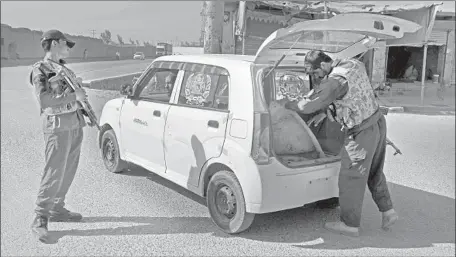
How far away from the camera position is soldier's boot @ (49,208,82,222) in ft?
13.7

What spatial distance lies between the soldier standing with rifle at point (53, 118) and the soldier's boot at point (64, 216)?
0.15 metres

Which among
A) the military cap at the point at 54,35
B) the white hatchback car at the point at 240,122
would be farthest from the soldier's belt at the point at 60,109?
the white hatchback car at the point at 240,122

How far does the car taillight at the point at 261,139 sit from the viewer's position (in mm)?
3729

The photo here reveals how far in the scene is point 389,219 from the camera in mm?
4223

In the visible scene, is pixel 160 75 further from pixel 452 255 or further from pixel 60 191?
pixel 452 255

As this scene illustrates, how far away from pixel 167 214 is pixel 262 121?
1.50 metres

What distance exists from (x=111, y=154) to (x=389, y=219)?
3.49m

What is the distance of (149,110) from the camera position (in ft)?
16.1

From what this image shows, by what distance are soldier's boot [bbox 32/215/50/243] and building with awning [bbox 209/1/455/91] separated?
3.95m

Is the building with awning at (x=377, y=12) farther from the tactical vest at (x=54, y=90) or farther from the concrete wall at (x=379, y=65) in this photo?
the tactical vest at (x=54, y=90)

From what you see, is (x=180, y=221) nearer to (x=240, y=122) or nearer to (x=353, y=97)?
(x=240, y=122)

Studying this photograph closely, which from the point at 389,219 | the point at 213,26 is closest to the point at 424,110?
the point at 213,26

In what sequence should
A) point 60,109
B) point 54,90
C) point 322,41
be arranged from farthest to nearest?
point 322,41 < point 60,109 < point 54,90

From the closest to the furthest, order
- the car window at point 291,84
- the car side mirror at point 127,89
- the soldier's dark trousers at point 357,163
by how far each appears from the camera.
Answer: the soldier's dark trousers at point 357,163, the car window at point 291,84, the car side mirror at point 127,89
